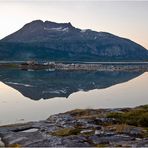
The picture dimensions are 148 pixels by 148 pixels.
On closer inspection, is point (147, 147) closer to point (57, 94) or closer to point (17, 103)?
point (17, 103)

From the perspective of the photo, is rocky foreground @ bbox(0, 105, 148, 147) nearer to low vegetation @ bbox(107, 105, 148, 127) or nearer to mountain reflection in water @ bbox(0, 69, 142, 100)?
low vegetation @ bbox(107, 105, 148, 127)

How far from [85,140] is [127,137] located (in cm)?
443

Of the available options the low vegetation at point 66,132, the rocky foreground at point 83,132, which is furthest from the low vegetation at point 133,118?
the low vegetation at point 66,132

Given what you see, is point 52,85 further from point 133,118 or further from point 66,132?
point 66,132

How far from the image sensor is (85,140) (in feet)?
132

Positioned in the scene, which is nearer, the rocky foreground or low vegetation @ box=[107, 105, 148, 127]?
the rocky foreground

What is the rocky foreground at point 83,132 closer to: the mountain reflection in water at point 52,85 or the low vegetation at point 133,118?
the low vegetation at point 133,118

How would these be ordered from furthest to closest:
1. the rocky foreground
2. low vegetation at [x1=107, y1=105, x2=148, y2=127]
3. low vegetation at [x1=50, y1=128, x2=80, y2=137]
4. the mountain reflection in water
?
the mountain reflection in water → low vegetation at [x1=107, y1=105, x2=148, y2=127] → low vegetation at [x1=50, y1=128, x2=80, y2=137] → the rocky foreground

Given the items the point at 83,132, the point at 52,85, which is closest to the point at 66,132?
the point at 83,132

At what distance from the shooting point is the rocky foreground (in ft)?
129

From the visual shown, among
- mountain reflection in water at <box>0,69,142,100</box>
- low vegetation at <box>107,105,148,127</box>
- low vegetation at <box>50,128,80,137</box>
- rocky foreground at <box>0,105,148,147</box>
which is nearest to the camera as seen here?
rocky foreground at <box>0,105,148,147</box>

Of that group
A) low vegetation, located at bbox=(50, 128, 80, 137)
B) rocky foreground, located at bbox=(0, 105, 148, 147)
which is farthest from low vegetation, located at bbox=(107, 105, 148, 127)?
low vegetation, located at bbox=(50, 128, 80, 137)

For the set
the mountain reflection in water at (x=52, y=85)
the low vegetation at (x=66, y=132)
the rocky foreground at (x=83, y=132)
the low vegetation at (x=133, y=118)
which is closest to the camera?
the rocky foreground at (x=83, y=132)

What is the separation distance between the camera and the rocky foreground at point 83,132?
39250 mm
